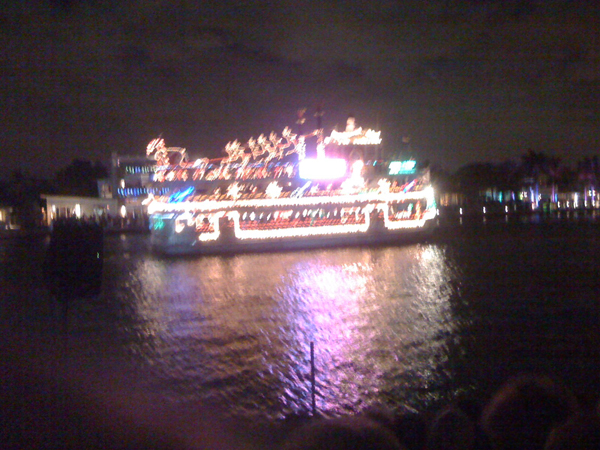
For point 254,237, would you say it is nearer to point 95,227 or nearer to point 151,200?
point 151,200

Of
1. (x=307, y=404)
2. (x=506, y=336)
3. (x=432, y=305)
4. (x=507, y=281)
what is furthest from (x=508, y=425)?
(x=507, y=281)

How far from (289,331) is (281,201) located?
1858 centimetres

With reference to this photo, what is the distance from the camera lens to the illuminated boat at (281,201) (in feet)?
84.6

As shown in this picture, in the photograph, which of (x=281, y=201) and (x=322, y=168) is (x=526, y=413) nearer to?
(x=281, y=201)

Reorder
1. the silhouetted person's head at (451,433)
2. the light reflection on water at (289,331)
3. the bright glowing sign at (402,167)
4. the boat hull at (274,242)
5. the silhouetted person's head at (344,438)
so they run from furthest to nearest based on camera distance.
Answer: the bright glowing sign at (402,167) < the boat hull at (274,242) < the light reflection on water at (289,331) < the silhouetted person's head at (451,433) < the silhouetted person's head at (344,438)

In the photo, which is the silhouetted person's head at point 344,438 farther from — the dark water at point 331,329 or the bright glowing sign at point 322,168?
the bright glowing sign at point 322,168

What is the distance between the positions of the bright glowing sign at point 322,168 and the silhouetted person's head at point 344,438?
25.5 m

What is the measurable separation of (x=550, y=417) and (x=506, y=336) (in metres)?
4.22

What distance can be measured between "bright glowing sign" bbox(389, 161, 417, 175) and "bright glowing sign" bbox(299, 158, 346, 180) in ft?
10.7

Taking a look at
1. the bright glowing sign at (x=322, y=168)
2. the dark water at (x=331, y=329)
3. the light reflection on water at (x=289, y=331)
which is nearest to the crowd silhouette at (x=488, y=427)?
the dark water at (x=331, y=329)

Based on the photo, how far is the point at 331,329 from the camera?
8867 mm

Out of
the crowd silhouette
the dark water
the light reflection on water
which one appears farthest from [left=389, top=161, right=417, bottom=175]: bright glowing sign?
the crowd silhouette

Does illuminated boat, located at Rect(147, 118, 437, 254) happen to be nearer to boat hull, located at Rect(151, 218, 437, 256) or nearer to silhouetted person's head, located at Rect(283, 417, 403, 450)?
boat hull, located at Rect(151, 218, 437, 256)

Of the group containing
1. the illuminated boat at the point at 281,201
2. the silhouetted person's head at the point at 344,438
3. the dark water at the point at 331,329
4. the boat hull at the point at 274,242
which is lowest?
the dark water at the point at 331,329
